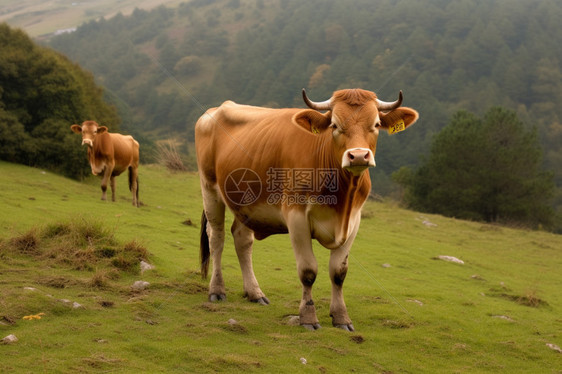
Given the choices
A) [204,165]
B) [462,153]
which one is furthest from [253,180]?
[462,153]

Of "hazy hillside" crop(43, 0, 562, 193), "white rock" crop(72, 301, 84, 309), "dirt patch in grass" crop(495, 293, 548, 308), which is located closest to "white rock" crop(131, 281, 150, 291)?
"white rock" crop(72, 301, 84, 309)

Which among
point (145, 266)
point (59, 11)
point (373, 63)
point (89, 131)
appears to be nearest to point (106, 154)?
point (89, 131)

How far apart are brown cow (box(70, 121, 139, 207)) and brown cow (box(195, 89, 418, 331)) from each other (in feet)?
37.5

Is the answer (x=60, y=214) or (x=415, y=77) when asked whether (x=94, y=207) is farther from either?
(x=415, y=77)

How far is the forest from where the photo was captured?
219ft

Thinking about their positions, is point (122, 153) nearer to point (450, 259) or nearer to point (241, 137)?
point (450, 259)

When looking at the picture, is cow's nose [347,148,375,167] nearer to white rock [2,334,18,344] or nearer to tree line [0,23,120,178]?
white rock [2,334,18,344]

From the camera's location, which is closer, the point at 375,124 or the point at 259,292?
the point at 375,124

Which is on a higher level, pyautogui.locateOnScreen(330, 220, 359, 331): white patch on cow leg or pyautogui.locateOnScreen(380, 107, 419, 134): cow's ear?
pyautogui.locateOnScreen(380, 107, 419, 134): cow's ear

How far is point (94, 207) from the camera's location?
585 inches

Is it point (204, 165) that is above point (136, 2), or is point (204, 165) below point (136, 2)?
below

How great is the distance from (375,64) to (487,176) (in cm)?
3791

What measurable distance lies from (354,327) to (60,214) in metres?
8.30

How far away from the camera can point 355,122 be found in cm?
586
